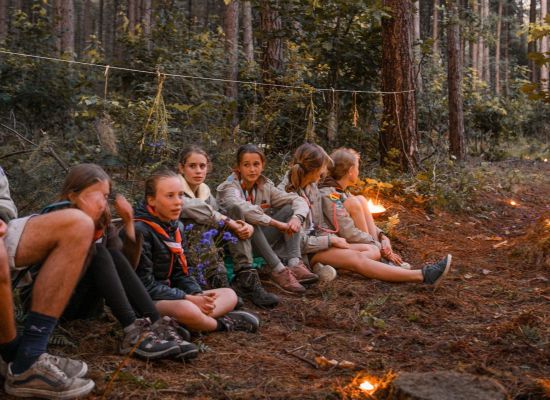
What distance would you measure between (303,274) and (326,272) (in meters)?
0.30

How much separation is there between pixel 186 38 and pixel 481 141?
25.5ft

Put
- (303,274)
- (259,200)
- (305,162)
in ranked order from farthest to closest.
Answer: (305,162), (259,200), (303,274)

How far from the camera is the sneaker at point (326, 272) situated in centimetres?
520

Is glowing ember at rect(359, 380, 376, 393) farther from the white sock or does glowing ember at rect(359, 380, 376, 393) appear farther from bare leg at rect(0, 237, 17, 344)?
the white sock

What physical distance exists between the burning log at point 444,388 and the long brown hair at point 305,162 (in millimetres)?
3045

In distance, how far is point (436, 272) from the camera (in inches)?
198

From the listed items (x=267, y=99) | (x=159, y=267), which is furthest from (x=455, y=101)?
(x=159, y=267)

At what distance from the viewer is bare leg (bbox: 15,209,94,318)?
2727 millimetres

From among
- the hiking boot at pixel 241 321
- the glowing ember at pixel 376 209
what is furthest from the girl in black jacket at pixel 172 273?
the glowing ember at pixel 376 209

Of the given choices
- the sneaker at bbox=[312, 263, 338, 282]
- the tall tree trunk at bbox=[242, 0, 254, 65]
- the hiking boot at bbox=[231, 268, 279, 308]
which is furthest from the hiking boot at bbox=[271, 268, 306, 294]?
the tall tree trunk at bbox=[242, 0, 254, 65]

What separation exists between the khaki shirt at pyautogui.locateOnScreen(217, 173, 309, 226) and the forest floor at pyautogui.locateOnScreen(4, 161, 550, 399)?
27.4 inches

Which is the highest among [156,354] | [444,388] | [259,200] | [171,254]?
[259,200]

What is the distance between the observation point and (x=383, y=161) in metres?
8.95

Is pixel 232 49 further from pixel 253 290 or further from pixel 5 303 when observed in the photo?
pixel 5 303
